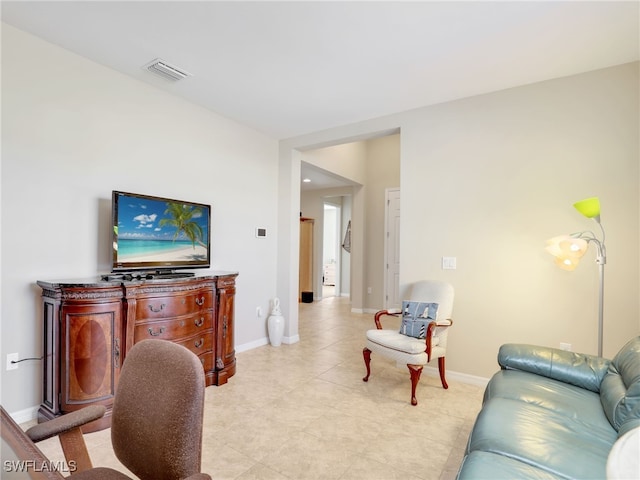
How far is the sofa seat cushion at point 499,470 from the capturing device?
114 centimetres

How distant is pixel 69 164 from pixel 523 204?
3932 mm

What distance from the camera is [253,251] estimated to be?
13.9 feet

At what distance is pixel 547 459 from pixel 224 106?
3803 mm

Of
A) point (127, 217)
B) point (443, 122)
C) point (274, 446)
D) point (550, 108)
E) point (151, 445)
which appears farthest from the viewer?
point (443, 122)

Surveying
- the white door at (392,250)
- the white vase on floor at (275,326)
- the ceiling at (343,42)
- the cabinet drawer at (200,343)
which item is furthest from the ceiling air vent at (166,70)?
the white door at (392,250)

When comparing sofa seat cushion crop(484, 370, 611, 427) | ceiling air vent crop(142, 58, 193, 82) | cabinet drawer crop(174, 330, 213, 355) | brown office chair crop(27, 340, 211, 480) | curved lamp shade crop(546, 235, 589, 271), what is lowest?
cabinet drawer crop(174, 330, 213, 355)

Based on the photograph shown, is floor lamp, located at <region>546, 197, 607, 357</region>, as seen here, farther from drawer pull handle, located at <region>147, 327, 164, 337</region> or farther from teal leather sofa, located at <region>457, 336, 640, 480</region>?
drawer pull handle, located at <region>147, 327, 164, 337</region>

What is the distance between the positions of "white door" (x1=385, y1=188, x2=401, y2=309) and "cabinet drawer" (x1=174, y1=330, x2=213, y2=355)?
3996mm

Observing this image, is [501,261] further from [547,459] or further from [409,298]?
[547,459]

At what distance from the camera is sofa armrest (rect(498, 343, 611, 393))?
194 centimetres

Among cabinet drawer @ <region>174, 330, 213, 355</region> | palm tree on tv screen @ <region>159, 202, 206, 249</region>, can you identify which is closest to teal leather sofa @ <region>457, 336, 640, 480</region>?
cabinet drawer @ <region>174, 330, 213, 355</region>

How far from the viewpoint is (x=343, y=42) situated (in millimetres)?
2395

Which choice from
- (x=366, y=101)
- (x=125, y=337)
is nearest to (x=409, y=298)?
(x=366, y=101)

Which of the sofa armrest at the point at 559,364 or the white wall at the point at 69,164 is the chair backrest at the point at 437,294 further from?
the white wall at the point at 69,164
